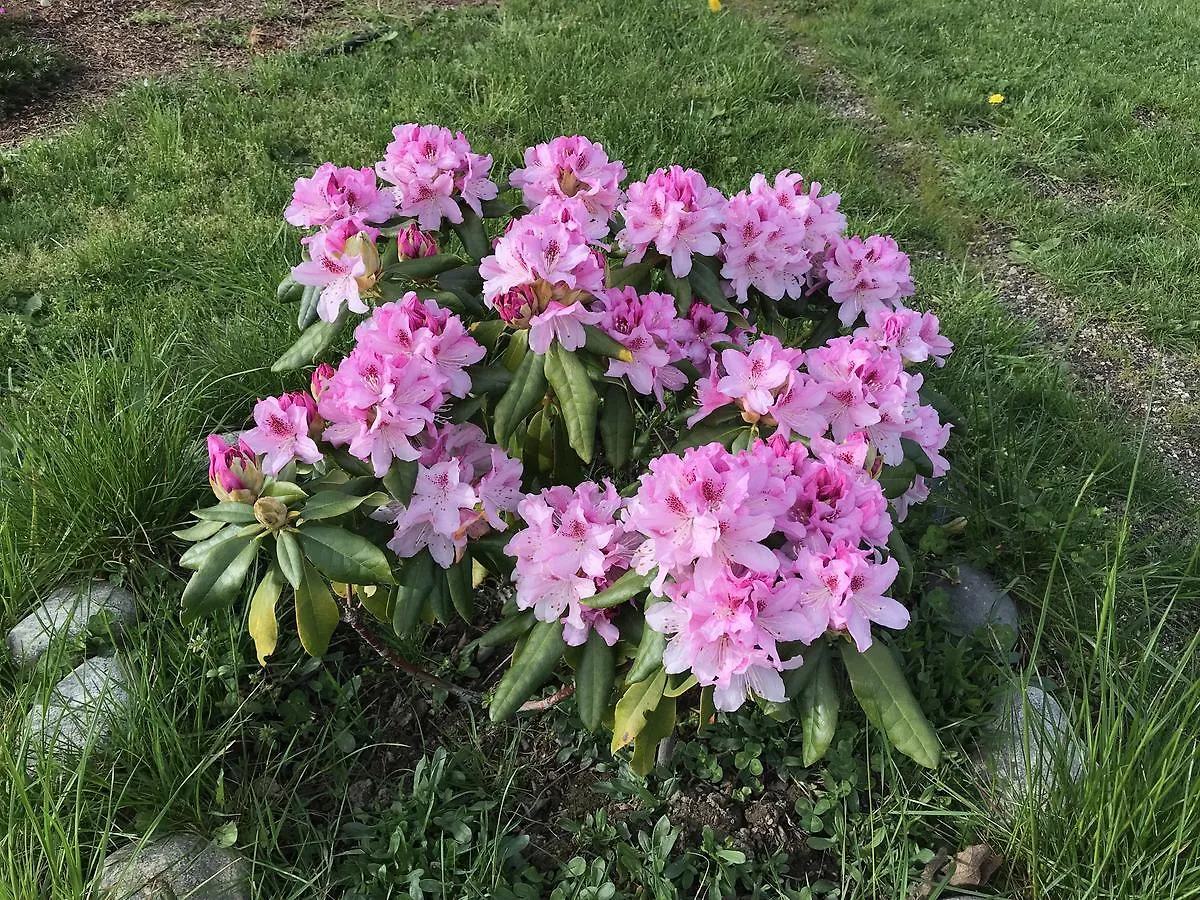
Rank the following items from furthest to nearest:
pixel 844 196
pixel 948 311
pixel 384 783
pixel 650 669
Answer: pixel 844 196 → pixel 948 311 → pixel 384 783 → pixel 650 669

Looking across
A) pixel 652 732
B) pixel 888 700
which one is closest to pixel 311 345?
pixel 652 732

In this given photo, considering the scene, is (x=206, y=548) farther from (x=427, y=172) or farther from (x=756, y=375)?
(x=756, y=375)

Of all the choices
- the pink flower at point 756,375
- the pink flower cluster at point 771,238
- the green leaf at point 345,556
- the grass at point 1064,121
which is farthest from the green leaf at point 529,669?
the grass at point 1064,121

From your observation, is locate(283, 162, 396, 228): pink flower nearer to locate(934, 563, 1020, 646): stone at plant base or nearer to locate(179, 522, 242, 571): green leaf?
locate(179, 522, 242, 571): green leaf

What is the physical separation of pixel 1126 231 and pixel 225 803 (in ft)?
13.1

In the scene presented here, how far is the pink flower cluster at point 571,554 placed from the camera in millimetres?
1338

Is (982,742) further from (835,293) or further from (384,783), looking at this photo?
(384,783)

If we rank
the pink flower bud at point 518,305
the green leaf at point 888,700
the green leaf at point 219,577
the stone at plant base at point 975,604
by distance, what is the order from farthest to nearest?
the stone at plant base at point 975,604 < the pink flower bud at point 518,305 < the green leaf at point 219,577 < the green leaf at point 888,700

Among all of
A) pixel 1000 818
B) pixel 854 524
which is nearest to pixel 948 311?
pixel 1000 818

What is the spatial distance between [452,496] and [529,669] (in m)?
0.31

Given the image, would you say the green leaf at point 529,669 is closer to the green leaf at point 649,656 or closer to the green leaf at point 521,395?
the green leaf at point 649,656

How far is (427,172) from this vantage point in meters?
1.61

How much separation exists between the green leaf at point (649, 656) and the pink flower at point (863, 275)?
30.3 inches

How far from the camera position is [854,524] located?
48.2 inches
